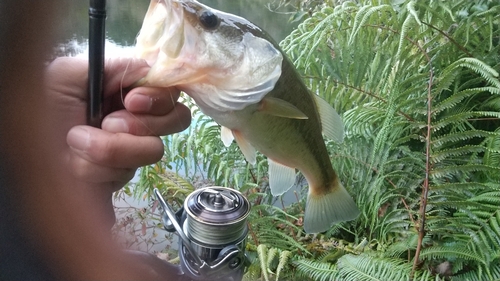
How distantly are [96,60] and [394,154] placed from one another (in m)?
0.87

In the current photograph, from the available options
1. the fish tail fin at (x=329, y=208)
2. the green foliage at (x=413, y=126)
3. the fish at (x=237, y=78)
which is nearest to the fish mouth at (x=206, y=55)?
the fish at (x=237, y=78)

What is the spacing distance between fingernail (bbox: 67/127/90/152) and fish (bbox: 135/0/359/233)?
9 cm

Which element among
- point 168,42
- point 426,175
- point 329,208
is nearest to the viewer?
point 168,42

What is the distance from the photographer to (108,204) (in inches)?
18.9

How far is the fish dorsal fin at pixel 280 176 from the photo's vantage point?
19.9 inches

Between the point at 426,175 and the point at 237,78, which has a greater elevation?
the point at 237,78

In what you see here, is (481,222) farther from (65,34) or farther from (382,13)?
(65,34)

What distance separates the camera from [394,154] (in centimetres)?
102

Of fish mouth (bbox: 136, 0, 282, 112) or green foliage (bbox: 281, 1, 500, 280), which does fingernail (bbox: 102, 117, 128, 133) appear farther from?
green foliage (bbox: 281, 1, 500, 280)

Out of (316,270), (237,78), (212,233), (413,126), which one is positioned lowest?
(316,270)

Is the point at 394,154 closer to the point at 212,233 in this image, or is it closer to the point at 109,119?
the point at 212,233

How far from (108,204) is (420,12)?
85 centimetres

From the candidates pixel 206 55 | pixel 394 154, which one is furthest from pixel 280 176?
pixel 394 154

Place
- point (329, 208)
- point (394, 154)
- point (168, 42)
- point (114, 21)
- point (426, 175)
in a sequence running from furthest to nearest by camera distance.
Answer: point (394, 154) → point (426, 175) → point (329, 208) → point (114, 21) → point (168, 42)
